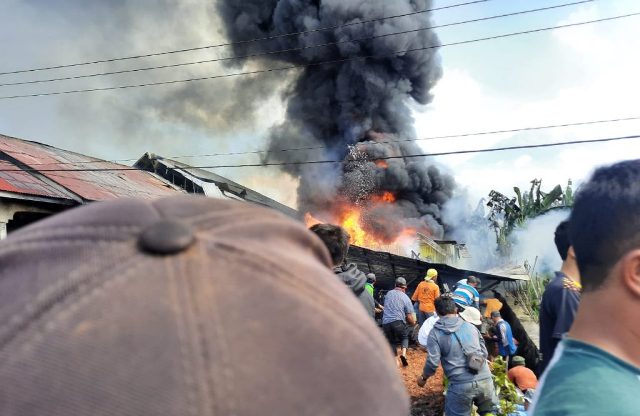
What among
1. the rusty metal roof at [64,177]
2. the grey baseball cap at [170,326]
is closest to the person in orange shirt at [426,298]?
the rusty metal roof at [64,177]

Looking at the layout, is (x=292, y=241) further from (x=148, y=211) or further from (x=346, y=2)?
(x=346, y=2)

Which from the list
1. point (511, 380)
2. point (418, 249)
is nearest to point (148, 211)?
point (511, 380)

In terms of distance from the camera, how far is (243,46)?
30.4 metres

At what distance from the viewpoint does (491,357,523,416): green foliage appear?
16.3ft

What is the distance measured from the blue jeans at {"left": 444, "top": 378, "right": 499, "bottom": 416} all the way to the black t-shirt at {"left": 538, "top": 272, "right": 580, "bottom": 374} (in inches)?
92.2

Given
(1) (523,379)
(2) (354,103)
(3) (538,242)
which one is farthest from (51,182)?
(2) (354,103)

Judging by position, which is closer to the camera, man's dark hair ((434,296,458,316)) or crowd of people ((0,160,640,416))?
crowd of people ((0,160,640,416))

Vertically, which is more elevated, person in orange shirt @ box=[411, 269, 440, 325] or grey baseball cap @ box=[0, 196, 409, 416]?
grey baseball cap @ box=[0, 196, 409, 416]

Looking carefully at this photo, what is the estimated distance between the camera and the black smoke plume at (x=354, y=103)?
92.1ft

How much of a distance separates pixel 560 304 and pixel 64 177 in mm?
11952

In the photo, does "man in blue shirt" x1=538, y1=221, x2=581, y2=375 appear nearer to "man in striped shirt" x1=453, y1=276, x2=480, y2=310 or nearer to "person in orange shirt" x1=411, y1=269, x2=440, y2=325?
"man in striped shirt" x1=453, y1=276, x2=480, y2=310

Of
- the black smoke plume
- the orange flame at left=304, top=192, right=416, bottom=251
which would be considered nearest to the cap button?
the orange flame at left=304, top=192, right=416, bottom=251

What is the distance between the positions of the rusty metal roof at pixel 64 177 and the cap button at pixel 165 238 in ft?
32.6

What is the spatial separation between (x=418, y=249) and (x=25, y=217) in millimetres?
17243
